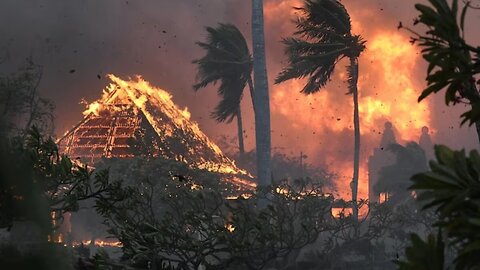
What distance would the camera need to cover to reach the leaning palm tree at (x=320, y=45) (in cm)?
2750

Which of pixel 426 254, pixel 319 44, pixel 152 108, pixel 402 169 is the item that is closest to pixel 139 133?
pixel 152 108

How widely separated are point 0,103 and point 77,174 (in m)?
19.4

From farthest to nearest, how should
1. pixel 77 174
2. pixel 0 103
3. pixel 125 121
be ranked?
pixel 125 121, pixel 0 103, pixel 77 174

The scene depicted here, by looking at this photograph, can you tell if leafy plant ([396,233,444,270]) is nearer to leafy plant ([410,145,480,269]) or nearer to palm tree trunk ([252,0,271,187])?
leafy plant ([410,145,480,269])

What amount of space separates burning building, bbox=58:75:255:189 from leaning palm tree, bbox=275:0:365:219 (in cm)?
1006

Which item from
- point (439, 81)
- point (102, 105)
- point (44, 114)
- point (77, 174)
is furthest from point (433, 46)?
point (102, 105)

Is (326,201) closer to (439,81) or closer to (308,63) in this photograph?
(308,63)

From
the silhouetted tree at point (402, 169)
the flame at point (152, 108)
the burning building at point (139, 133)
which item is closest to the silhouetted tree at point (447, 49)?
the burning building at point (139, 133)

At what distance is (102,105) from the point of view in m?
44.9

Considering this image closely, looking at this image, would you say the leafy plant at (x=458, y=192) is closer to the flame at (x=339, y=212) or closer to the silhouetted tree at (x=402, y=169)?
the flame at (x=339, y=212)

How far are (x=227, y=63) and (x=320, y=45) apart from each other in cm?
1261

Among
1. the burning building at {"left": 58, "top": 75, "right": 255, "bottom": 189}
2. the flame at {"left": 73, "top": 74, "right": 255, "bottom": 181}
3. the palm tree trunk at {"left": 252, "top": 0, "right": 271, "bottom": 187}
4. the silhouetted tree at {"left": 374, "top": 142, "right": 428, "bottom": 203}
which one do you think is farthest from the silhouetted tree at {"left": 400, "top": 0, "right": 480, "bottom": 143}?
the silhouetted tree at {"left": 374, "top": 142, "right": 428, "bottom": 203}

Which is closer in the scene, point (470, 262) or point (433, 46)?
point (470, 262)

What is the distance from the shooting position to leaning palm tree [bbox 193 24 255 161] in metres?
38.7
